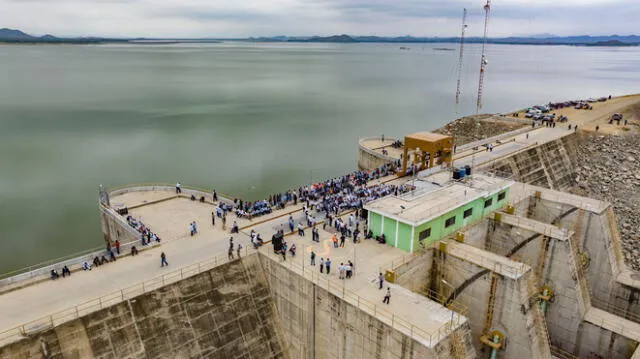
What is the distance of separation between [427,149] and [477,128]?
3361cm

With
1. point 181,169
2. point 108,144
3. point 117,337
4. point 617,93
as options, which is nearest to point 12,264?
point 117,337

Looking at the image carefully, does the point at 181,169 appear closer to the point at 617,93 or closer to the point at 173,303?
the point at 173,303

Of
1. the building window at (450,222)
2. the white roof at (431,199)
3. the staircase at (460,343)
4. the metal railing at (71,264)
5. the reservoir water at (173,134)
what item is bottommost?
the reservoir water at (173,134)

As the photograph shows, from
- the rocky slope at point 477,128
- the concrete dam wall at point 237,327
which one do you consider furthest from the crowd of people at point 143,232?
the rocky slope at point 477,128

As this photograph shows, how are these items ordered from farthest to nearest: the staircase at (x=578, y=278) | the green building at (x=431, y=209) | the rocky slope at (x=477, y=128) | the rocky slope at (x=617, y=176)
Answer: the rocky slope at (x=477, y=128)
the rocky slope at (x=617, y=176)
the staircase at (x=578, y=278)
the green building at (x=431, y=209)

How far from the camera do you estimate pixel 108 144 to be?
215 ft

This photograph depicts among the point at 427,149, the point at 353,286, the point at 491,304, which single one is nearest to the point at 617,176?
the point at 427,149

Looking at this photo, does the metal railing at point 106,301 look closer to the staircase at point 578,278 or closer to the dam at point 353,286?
the dam at point 353,286

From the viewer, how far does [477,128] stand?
6662 centimetres

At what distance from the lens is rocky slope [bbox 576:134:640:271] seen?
4084 centimetres

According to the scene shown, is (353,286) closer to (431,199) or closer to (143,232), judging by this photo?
(431,199)

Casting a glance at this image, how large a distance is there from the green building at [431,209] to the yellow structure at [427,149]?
6.15 meters

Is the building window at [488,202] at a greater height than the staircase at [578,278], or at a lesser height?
greater

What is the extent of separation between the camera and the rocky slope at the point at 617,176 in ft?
134
